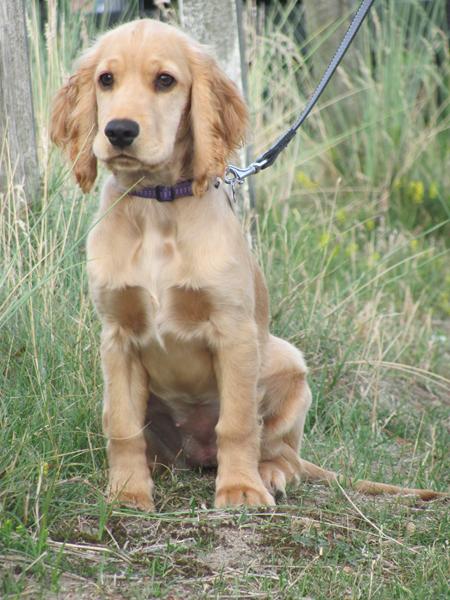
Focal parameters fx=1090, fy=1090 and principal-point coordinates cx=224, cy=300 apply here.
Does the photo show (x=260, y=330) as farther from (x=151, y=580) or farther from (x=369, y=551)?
(x=151, y=580)

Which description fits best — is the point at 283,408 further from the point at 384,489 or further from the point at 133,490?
the point at 133,490

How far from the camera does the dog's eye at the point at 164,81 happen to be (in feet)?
10.1

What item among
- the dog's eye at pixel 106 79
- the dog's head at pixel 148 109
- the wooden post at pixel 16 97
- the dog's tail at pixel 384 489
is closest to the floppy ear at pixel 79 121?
the dog's head at pixel 148 109

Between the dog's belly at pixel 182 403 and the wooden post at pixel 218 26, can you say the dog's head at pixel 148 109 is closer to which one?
the dog's belly at pixel 182 403

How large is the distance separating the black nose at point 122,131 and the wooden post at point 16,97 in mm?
1280

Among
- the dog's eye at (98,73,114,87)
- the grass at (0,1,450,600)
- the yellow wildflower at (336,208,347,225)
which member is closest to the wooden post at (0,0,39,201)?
the grass at (0,1,450,600)

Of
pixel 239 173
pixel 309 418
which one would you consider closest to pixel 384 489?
pixel 309 418

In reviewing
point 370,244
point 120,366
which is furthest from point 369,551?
point 370,244

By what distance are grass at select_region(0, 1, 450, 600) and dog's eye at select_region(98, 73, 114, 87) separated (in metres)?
0.46

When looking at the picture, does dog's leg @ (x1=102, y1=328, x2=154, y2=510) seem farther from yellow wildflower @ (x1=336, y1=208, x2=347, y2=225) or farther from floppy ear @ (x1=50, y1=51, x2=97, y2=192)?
yellow wildflower @ (x1=336, y1=208, x2=347, y2=225)

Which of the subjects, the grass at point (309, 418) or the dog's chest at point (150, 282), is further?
the dog's chest at point (150, 282)

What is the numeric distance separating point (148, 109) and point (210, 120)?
0.26m

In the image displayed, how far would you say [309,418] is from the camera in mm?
4574

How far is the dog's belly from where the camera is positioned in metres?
3.29
